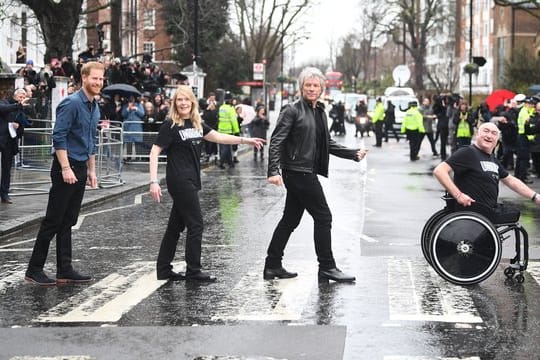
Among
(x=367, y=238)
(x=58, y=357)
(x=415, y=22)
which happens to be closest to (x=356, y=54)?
(x=415, y=22)

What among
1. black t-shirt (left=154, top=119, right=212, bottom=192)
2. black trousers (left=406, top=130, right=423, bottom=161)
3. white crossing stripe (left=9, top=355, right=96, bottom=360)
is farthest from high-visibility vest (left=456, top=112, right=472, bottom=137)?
white crossing stripe (left=9, top=355, right=96, bottom=360)

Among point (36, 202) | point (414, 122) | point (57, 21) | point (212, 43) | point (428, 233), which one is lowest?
point (36, 202)

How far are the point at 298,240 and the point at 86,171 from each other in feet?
11.9

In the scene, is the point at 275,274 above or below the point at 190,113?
below

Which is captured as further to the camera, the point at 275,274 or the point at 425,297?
the point at 275,274

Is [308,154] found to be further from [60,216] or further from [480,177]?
[60,216]

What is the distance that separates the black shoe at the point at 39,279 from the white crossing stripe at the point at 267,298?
168cm

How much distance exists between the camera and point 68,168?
906cm

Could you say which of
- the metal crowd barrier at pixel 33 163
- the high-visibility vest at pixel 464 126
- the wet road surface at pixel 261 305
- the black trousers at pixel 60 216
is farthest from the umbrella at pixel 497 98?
the black trousers at pixel 60 216

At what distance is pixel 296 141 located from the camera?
9.20m

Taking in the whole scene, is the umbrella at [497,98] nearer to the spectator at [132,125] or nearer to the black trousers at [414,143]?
the black trousers at [414,143]

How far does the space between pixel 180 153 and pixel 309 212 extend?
1.26 m

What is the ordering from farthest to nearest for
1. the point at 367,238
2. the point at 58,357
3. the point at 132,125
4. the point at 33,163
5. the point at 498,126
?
the point at 132,125, the point at 498,126, the point at 33,163, the point at 367,238, the point at 58,357

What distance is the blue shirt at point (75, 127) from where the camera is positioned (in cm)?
916
